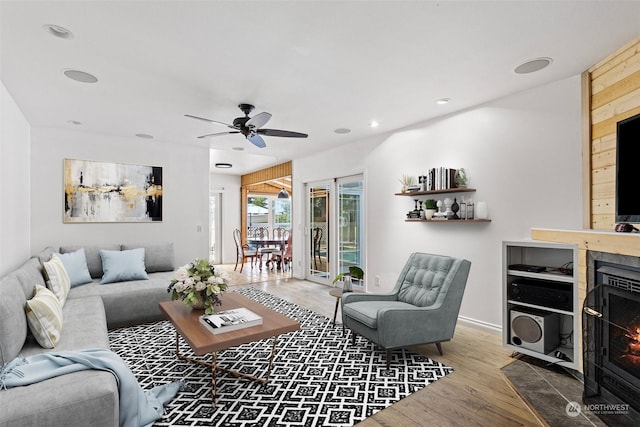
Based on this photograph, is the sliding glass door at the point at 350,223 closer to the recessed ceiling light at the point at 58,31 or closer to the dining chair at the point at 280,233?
the dining chair at the point at 280,233

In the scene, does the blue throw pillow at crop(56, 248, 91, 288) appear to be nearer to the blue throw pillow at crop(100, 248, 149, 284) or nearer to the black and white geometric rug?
the blue throw pillow at crop(100, 248, 149, 284)

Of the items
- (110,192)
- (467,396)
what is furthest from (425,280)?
(110,192)

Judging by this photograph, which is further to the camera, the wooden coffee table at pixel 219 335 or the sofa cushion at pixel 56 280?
the sofa cushion at pixel 56 280

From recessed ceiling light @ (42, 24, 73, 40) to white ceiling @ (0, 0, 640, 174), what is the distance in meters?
0.04

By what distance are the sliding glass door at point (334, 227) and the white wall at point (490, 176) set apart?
0.52m

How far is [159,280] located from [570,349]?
4.55m

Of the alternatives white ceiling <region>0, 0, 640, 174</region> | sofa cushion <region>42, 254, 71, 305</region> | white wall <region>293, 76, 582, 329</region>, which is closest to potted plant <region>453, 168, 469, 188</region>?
white wall <region>293, 76, 582, 329</region>

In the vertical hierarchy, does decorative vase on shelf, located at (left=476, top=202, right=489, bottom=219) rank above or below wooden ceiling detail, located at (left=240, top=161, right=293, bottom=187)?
below

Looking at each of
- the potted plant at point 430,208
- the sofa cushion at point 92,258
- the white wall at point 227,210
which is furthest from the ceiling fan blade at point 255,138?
the white wall at point 227,210

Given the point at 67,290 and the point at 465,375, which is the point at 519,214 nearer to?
the point at 465,375

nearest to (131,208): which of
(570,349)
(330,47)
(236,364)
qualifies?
(236,364)

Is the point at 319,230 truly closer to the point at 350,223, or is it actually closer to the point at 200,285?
the point at 350,223

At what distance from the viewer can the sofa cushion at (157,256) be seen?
4.80m

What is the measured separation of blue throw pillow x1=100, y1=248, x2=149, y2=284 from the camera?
4.16m
